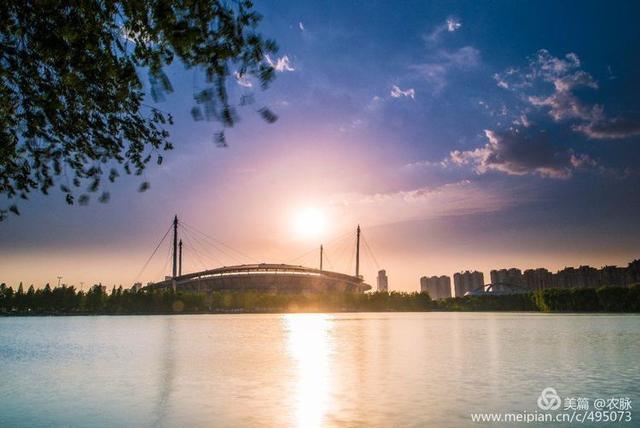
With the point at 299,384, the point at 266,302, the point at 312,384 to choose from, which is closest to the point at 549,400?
the point at 312,384

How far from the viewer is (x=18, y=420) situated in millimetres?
11906

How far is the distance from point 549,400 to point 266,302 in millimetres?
145392

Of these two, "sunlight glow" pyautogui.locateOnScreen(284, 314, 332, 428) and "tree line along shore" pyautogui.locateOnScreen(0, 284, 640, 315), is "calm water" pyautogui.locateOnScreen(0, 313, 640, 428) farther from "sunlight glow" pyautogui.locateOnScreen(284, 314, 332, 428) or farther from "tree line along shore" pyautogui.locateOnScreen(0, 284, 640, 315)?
"tree line along shore" pyautogui.locateOnScreen(0, 284, 640, 315)

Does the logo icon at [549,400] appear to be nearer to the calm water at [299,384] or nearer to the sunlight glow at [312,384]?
the calm water at [299,384]

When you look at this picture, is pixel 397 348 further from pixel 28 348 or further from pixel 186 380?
pixel 28 348

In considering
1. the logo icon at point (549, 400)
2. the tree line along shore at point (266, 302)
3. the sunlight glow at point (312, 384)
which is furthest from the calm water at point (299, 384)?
the tree line along shore at point (266, 302)

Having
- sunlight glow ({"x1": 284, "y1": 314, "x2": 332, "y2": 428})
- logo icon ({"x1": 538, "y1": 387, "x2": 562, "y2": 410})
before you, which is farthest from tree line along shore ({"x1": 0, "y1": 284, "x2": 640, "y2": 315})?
logo icon ({"x1": 538, "y1": 387, "x2": 562, "y2": 410})

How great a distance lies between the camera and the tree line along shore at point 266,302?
11894cm

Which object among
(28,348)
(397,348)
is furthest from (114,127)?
(28,348)

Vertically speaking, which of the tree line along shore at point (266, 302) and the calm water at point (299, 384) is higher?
the tree line along shore at point (266, 302)

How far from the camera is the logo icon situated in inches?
507

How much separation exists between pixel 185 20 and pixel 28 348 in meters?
34.1

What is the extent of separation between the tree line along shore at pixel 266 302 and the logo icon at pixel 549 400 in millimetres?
118733

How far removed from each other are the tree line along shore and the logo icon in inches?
4675
